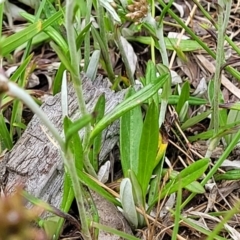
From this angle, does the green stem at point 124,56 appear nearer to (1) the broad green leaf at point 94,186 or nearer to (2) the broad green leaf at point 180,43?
(2) the broad green leaf at point 180,43

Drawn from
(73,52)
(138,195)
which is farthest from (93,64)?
(73,52)

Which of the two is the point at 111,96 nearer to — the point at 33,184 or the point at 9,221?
the point at 33,184

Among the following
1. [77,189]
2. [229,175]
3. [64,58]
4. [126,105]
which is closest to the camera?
[64,58]

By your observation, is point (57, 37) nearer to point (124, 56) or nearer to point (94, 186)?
point (124, 56)

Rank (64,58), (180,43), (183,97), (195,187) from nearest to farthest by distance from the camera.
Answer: (64,58) → (195,187) → (183,97) → (180,43)

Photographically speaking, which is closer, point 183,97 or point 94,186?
point 94,186
